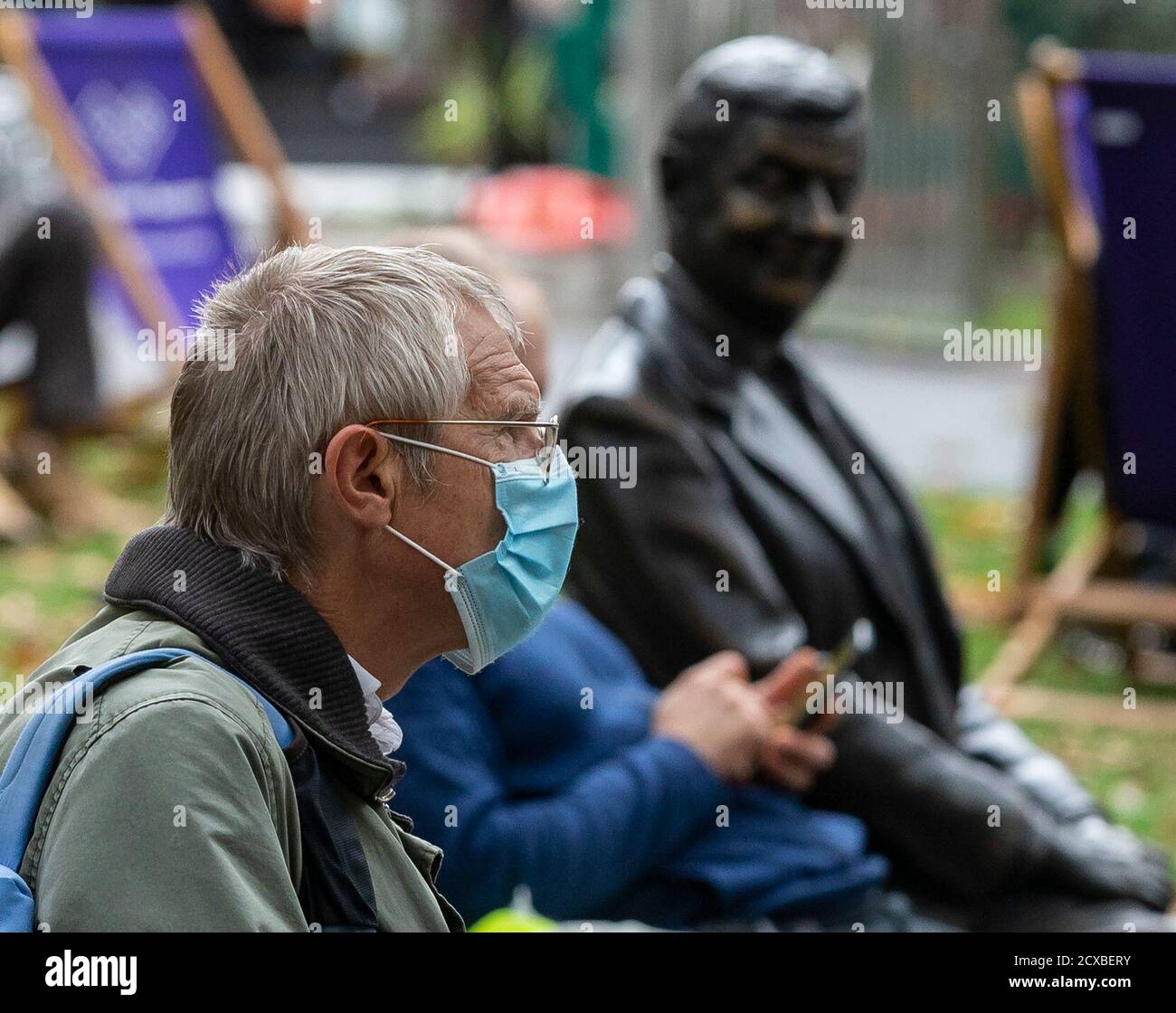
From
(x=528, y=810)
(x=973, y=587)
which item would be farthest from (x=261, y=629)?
(x=973, y=587)

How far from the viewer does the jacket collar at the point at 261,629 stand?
4.89 ft

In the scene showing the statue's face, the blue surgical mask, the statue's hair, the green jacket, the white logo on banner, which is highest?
the white logo on banner

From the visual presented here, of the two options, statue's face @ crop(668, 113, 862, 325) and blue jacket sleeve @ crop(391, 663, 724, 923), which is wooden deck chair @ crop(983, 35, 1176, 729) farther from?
blue jacket sleeve @ crop(391, 663, 724, 923)

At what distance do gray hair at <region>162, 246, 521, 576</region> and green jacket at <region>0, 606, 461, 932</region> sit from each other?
19 centimetres

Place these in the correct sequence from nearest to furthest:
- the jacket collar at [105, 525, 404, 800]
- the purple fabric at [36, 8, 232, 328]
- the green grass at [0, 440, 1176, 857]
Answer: the jacket collar at [105, 525, 404, 800] → the green grass at [0, 440, 1176, 857] → the purple fabric at [36, 8, 232, 328]

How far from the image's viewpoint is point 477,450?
5.38ft

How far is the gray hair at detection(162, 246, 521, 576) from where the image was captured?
1.55 metres

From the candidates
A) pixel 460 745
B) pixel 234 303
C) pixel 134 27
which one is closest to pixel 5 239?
pixel 134 27

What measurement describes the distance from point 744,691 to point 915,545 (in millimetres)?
744

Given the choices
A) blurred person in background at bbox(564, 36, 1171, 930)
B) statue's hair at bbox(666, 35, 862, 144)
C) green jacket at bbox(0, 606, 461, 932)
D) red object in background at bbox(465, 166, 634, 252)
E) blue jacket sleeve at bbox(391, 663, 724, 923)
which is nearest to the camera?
green jacket at bbox(0, 606, 461, 932)

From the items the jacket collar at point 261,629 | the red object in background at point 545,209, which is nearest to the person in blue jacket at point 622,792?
the jacket collar at point 261,629

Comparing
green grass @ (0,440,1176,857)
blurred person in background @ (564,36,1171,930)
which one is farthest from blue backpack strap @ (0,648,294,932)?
green grass @ (0,440,1176,857)

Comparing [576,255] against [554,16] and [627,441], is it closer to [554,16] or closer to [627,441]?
[554,16]

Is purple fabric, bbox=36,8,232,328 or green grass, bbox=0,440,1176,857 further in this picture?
purple fabric, bbox=36,8,232,328
